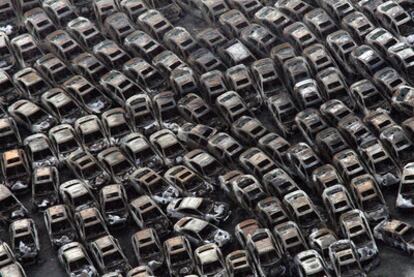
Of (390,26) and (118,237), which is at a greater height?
(390,26)

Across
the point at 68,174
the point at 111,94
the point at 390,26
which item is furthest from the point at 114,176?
the point at 390,26

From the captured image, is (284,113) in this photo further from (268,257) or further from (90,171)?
(268,257)

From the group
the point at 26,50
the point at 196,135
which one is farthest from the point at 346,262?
the point at 26,50

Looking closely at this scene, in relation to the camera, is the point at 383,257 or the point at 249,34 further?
the point at 249,34

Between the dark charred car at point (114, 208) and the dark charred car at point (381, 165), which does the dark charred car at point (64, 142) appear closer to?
the dark charred car at point (114, 208)

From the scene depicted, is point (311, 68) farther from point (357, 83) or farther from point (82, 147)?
point (82, 147)

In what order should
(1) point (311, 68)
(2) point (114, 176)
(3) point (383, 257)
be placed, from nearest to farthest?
(3) point (383, 257)
(2) point (114, 176)
(1) point (311, 68)

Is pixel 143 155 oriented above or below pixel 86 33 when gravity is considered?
below
